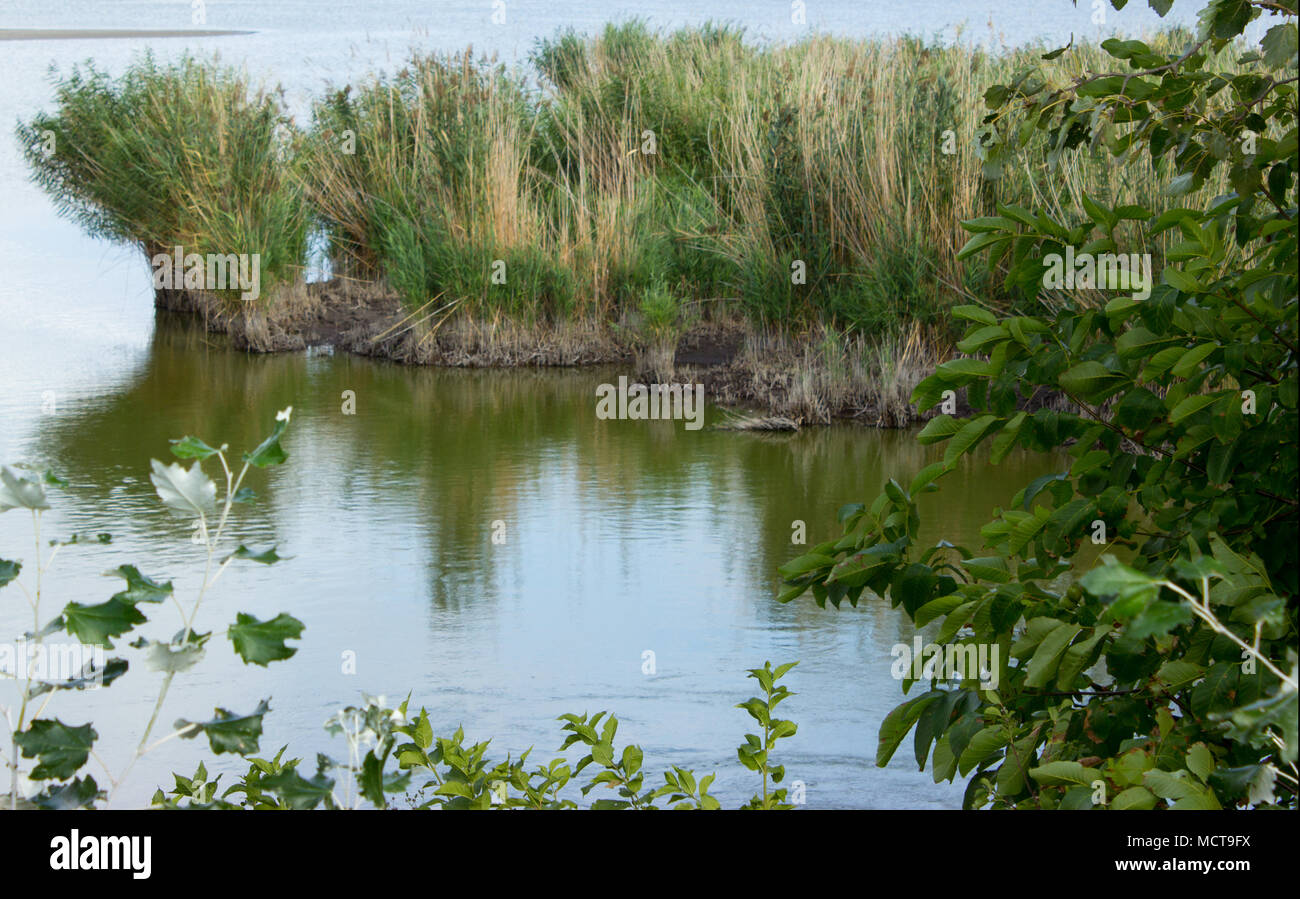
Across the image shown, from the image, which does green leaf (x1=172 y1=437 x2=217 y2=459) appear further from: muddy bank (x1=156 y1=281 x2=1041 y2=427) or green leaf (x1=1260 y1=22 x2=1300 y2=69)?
muddy bank (x1=156 y1=281 x2=1041 y2=427)

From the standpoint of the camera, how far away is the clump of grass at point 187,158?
31.9 ft

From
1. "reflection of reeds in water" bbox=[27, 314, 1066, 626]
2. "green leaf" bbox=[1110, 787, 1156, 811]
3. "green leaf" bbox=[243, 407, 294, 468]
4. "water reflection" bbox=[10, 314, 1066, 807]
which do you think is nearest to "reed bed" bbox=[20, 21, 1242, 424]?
"reflection of reeds in water" bbox=[27, 314, 1066, 626]

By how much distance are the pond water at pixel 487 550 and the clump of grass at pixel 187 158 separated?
963 mm

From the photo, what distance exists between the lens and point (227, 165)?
973cm

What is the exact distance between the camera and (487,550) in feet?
17.3

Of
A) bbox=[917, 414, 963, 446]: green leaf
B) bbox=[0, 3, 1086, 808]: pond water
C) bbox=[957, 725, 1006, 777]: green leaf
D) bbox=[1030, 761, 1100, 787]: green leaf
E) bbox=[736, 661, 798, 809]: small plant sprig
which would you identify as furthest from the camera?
bbox=[0, 3, 1086, 808]: pond water

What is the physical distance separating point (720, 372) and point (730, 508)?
108 inches

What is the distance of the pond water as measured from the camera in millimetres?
3674

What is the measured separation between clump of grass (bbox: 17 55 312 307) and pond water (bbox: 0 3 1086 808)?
0.96 metres

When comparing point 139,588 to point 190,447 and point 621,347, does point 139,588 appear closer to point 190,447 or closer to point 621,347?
point 190,447

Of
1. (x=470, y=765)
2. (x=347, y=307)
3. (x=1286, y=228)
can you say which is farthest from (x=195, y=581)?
(x=347, y=307)

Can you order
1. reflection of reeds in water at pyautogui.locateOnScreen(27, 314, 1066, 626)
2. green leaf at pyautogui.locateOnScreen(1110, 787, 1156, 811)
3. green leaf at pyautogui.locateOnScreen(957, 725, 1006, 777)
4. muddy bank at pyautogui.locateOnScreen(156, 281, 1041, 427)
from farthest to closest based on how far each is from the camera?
muddy bank at pyautogui.locateOnScreen(156, 281, 1041, 427) → reflection of reeds in water at pyautogui.locateOnScreen(27, 314, 1066, 626) → green leaf at pyautogui.locateOnScreen(957, 725, 1006, 777) → green leaf at pyautogui.locateOnScreen(1110, 787, 1156, 811)

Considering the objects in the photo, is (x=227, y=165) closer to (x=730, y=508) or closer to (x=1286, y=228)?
(x=730, y=508)

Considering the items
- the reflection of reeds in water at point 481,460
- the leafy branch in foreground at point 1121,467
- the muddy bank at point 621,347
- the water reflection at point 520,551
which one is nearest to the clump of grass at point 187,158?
the muddy bank at point 621,347
